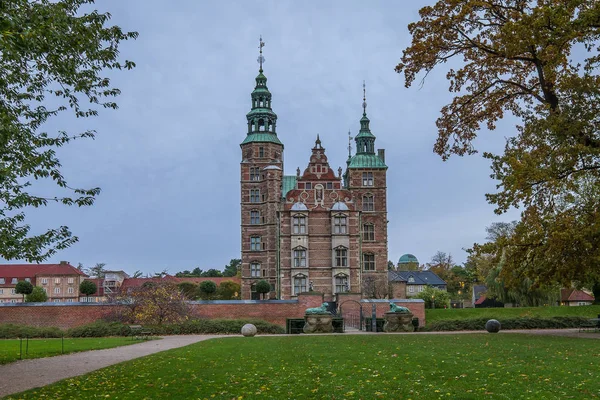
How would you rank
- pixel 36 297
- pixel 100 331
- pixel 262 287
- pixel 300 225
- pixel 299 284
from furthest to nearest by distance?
pixel 36 297, pixel 300 225, pixel 299 284, pixel 262 287, pixel 100 331

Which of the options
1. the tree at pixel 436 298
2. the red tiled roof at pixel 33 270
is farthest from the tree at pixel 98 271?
the tree at pixel 436 298

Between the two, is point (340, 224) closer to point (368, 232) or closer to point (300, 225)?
point (300, 225)

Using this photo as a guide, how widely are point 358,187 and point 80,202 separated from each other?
41.9 m

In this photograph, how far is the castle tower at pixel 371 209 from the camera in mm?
52156

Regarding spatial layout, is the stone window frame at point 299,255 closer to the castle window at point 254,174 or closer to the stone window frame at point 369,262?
the stone window frame at point 369,262

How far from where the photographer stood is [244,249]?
53188 mm

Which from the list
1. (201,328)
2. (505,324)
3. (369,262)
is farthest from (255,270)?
(505,324)

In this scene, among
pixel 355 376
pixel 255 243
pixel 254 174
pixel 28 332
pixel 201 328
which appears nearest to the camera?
pixel 355 376

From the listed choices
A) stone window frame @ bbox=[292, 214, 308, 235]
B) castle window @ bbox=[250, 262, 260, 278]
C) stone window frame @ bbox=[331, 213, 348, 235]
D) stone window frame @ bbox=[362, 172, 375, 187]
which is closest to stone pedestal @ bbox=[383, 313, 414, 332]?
stone window frame @ bbox=[331, 213, 348, 235]

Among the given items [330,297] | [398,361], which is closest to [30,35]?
[398,361]

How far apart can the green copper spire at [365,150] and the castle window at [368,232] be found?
519cm

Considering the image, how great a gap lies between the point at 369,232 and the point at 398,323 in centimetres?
2157

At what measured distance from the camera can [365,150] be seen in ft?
182

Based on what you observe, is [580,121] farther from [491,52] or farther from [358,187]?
[358,187]
